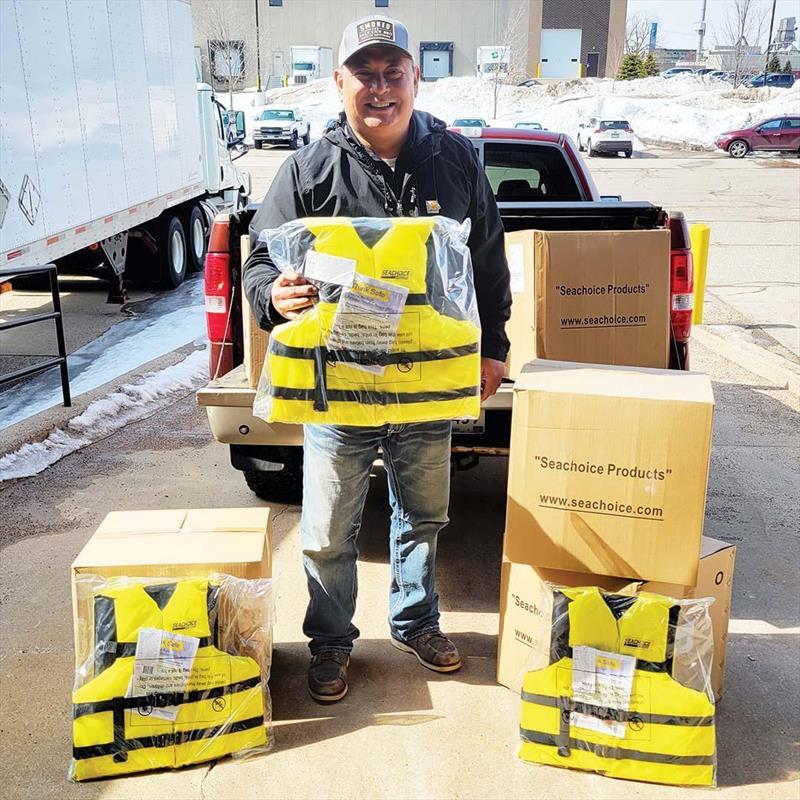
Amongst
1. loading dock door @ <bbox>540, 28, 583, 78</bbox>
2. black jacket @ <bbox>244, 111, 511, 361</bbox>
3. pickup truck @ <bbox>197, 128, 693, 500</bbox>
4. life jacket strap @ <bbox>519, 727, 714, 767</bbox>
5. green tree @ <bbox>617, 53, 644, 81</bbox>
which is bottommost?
life jacket strap @ <bbox>519, 727, 714, 767</bbox>

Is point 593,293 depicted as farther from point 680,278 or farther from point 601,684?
point 601,684

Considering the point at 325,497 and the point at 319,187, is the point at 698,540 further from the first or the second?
the point at 319,187

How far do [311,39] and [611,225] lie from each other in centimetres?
7479

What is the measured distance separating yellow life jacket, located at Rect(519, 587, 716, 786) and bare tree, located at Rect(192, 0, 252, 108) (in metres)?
60.8

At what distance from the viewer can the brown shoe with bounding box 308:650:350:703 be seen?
3049mm

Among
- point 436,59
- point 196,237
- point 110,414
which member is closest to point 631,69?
point 436,59

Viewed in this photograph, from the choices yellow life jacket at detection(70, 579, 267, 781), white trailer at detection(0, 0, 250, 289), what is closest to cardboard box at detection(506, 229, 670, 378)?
yellow life jacket at detection(70, 579, 267, 781)

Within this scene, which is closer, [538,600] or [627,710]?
[627,710]

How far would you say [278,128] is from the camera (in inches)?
1455

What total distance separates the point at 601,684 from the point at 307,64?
7298cm

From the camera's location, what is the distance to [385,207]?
9.52ft

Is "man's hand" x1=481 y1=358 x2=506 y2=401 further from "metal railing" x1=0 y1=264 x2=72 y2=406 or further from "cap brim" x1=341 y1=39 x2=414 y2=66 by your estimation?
"metal railing" x1=0 y1=264 x2=72 y2=406

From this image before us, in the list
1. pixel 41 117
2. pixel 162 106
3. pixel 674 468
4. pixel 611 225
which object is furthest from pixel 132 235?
pixel 674 468

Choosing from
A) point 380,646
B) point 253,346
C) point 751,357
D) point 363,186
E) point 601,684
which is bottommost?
point 751,357
